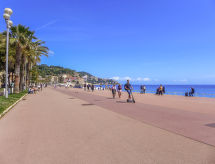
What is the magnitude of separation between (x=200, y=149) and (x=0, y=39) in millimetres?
28504

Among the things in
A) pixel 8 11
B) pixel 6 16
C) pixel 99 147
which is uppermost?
pixel 8 11

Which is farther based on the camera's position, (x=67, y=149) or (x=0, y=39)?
(x=0, y=39)

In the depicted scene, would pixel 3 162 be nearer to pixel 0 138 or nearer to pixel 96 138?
pixel 0 138

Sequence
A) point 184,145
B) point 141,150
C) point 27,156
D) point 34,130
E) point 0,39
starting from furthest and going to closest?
1. point 0,39
2. point 34,130
3. point 184,145
4. point 141,150
5. point 27,156

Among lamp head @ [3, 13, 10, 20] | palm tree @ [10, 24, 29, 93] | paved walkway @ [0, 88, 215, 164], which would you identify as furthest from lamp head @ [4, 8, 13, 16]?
paved walkway @ [0, 88, 215, 164]

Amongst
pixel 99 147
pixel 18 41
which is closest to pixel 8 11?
pixel 18 41

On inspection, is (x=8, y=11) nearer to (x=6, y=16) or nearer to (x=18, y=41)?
(x=6, y=16)

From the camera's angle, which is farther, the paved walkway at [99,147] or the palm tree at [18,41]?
the palm tree at [18,41]

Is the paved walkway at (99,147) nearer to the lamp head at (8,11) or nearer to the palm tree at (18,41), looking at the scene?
the lamp head at (8,11)

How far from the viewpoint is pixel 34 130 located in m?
5.60

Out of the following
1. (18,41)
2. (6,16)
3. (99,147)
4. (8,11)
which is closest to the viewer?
(99,147)

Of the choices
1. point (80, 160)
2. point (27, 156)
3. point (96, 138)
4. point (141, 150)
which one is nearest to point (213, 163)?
point (141, 150)

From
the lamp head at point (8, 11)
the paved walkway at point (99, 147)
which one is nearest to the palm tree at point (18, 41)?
the lamp head at point (8, 11)

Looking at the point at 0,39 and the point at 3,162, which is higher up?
the point at 0,39
